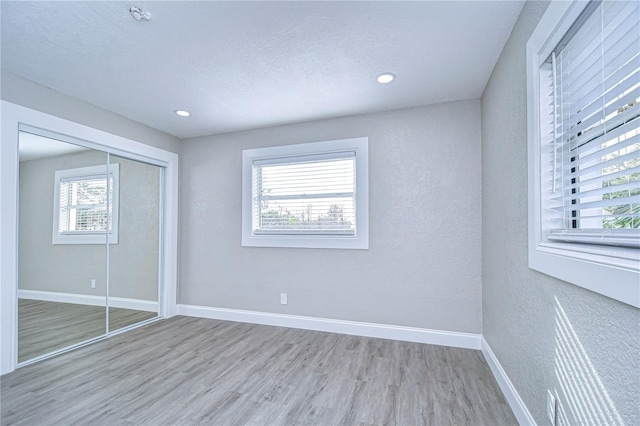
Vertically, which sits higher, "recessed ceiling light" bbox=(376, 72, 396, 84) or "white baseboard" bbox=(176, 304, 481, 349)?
"recessed ceiling light" bbox=(376, 72, 396, 84)

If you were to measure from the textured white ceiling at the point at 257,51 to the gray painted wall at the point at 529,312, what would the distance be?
35 cm

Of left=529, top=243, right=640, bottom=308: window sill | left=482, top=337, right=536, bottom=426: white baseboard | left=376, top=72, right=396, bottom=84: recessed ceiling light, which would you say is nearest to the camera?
left=529, top=243, right=640, bottom=308: window sill

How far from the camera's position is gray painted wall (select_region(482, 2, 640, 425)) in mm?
952

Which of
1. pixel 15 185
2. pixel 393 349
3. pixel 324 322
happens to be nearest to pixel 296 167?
pixel 324 322

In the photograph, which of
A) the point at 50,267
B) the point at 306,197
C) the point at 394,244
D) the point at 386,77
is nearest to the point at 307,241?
the point at 306,197

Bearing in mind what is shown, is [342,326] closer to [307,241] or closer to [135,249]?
[307,241]

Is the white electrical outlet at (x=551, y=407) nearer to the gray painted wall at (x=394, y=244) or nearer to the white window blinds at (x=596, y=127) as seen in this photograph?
the white window blinds at (x=596, y=127)

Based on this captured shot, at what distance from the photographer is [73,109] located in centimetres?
288

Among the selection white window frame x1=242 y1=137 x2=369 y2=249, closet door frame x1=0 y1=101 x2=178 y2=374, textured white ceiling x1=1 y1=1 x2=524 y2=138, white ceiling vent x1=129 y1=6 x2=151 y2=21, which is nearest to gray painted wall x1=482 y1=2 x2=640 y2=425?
textured white ceiling x1=1 y1=1 x2=524 y2=138

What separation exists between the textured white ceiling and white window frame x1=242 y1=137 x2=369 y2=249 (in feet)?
1.54

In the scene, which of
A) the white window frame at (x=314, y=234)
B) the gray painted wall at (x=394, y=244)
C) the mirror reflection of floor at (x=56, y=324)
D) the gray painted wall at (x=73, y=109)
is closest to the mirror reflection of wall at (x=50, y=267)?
the mirror reflection of floor at (x=56, y=324)

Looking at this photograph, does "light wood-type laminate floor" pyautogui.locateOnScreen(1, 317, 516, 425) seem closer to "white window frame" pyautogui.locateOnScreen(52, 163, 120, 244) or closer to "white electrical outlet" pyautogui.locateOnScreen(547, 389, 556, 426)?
"white electrical outlet" pyautogui.locateOnScreen(547, 389, 556, 426)

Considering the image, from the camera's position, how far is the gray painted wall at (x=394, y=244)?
2920mm

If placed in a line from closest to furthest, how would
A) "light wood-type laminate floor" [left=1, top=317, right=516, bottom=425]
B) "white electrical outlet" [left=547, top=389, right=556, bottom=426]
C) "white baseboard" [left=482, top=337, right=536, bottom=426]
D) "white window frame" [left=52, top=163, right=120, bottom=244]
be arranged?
1. "white electrical outlet" [left=547, top=389, right=556, bottom=426]
2. "white baseboard" [left=482, top=337, right=536, bottom=426]
3. "light wood-type laminate floor" [left=1, top=317, right=516, bottom=425]
4. "white window frame" [left=52, top=163, right=120, bottom=244]
